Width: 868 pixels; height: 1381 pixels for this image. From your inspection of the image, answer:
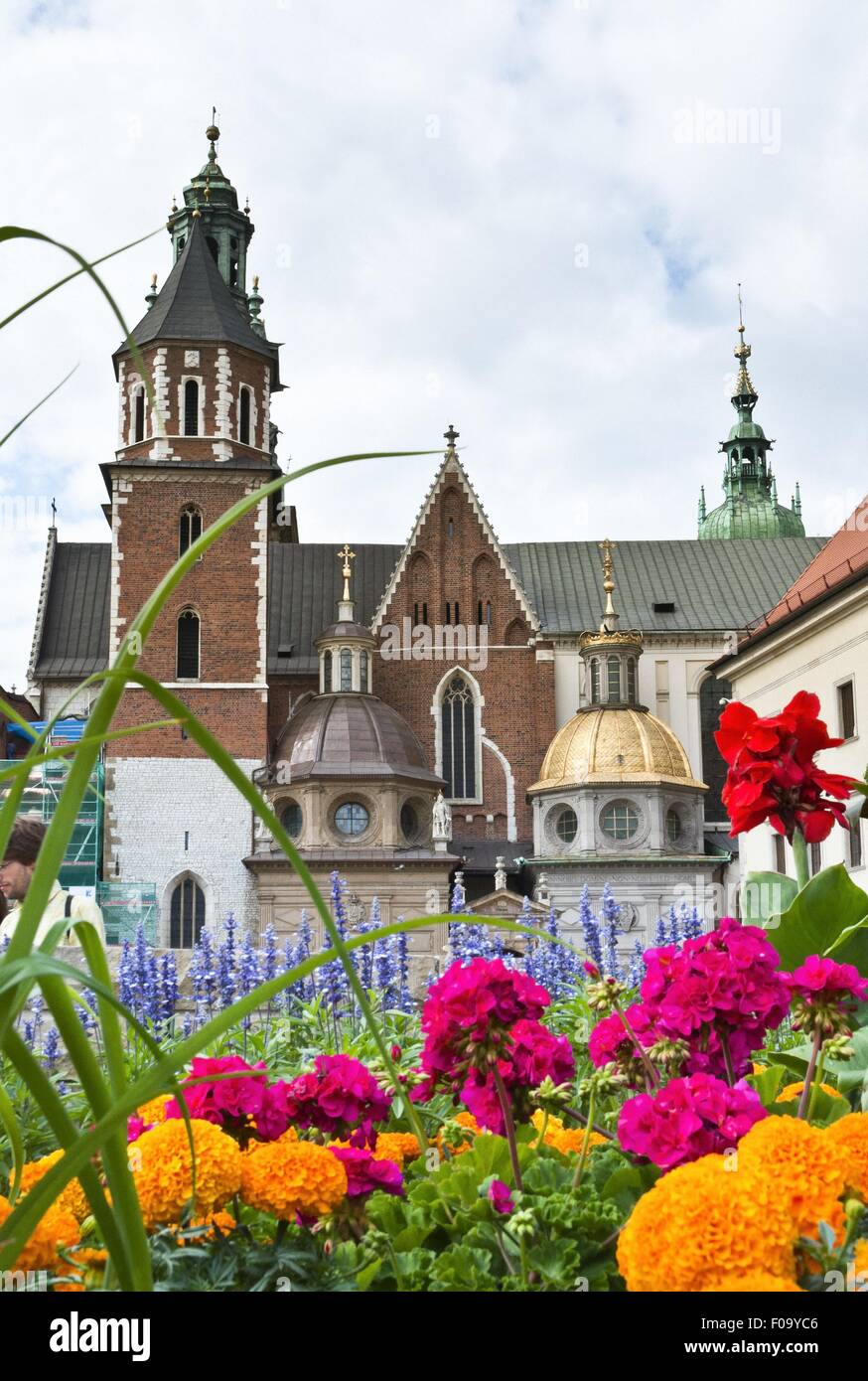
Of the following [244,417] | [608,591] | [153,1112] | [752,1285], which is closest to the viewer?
[752,1285]

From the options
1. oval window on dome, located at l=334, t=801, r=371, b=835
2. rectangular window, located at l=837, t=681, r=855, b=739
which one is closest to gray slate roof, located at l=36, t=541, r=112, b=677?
oval window on dome, located at l=334, t=801, r=371, b=835

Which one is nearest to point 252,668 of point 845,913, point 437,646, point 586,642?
point 437,646

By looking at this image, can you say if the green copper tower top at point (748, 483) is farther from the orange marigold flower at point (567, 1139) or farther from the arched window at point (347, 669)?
the orange marigold flower at point (567, 1139)

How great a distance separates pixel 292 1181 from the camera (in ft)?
6.64

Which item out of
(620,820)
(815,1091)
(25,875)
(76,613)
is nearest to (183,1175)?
(815,1091)

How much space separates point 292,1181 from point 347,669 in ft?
117

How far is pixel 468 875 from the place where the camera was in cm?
3656

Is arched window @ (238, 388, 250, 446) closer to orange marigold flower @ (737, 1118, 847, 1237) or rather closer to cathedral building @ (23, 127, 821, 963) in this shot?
cathedral building @ (23, 127, 821, 963)

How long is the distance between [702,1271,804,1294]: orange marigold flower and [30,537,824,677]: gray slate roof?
37.9 metres

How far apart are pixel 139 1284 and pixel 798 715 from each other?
2.13 meters

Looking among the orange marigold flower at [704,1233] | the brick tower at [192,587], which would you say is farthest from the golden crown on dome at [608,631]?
the orange marigold flower at [704,1233]

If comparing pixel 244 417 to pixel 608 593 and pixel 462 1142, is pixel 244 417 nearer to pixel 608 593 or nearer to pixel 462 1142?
pixel 608 593
